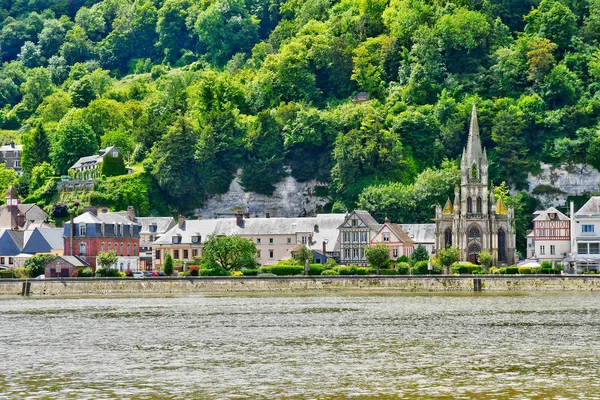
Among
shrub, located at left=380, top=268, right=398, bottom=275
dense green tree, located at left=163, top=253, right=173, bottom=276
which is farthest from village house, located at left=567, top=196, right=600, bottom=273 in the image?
dense green tree, located at left=163, top=253, right=173, bottom=276

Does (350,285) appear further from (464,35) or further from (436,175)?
(464,35)

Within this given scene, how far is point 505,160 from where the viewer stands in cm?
14588

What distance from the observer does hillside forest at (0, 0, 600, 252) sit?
146 metres

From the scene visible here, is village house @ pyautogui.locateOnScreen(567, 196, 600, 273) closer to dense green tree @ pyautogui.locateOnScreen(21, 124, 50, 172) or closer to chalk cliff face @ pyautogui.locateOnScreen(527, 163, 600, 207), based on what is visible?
chalk cliff face @ pyautogui.locateOnScreen(527, 163, 600, 207)

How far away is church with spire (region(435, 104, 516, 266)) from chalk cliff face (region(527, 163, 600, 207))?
11087 mm

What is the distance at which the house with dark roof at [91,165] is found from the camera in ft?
507

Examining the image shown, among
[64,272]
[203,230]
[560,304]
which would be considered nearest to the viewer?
[560,304]

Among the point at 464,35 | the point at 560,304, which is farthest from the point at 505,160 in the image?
the point at 560,304

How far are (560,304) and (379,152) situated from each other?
6883 cm

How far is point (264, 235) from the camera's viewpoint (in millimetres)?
133125

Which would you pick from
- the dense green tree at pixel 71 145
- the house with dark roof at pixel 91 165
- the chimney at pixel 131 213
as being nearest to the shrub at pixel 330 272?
the chimney at pixel 131 213

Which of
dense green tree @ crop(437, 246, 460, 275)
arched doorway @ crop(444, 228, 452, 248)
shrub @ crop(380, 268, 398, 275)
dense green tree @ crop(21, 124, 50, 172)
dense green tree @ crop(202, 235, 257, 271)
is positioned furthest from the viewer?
dense green tree @ crop(21, 124, 50, 172)

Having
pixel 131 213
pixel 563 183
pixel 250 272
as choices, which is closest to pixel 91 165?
pixel 131 213

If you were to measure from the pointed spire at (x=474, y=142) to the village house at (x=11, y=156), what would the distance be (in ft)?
231
